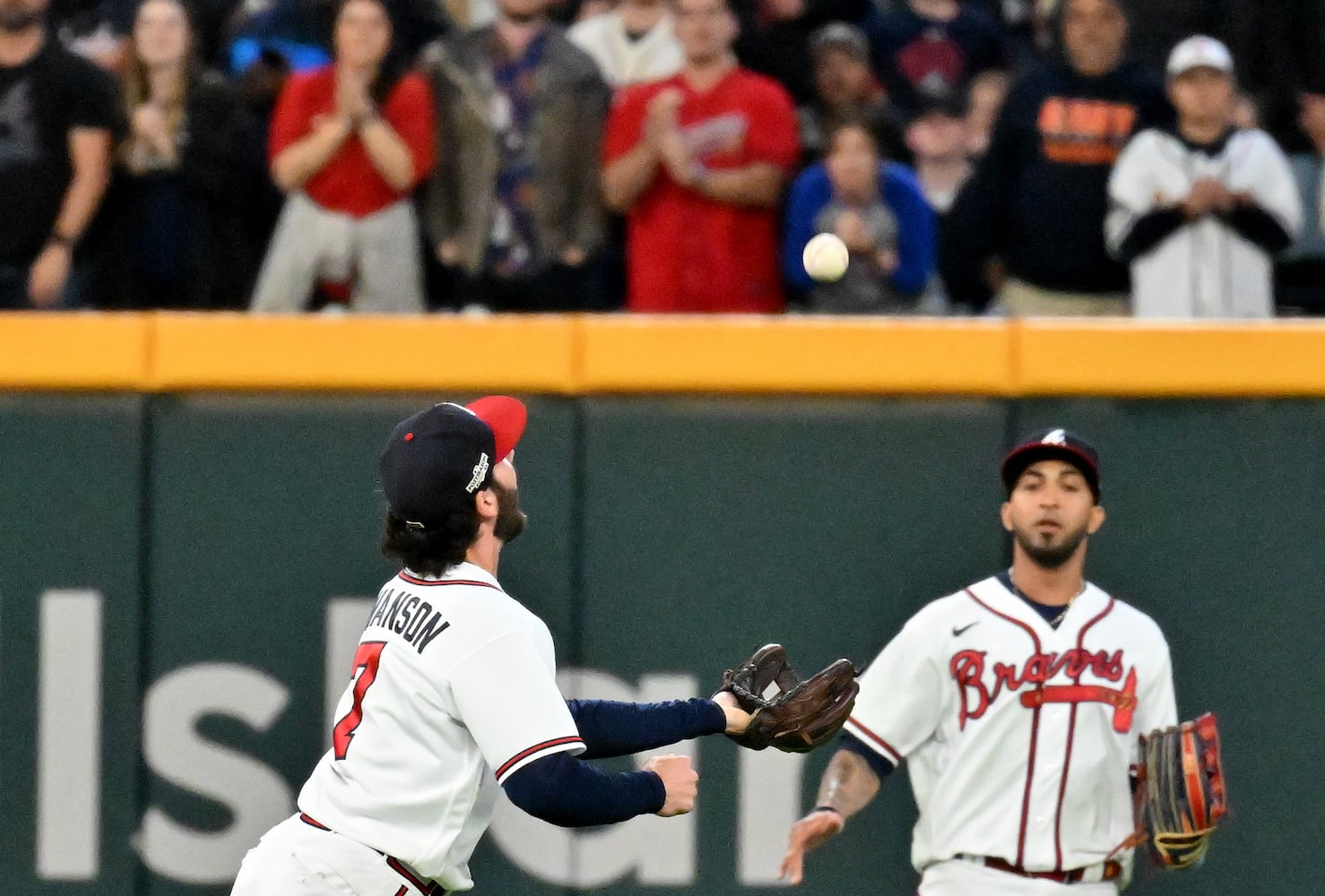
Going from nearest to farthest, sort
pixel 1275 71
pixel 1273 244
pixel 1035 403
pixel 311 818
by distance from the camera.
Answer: pixel 311 818, pixel 1035 403, pixel 1273 244, pixel 1275 71

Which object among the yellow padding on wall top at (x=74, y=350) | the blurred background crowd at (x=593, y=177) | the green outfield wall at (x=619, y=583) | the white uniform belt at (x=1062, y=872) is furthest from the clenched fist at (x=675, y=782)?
the blurred background crowd at (x=593, y=177)

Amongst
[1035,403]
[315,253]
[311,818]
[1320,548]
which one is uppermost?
[315,253]

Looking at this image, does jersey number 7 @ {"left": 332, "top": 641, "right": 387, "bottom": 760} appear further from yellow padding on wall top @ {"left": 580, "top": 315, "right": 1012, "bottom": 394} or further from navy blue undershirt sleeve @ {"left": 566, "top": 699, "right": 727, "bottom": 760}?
yellow padding on wall top @ {"left": 580, "top": 315, "right": 1012, "bottom": 394}

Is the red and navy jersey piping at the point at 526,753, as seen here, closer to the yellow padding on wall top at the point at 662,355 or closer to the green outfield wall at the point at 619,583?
the green outfield wall at the point at 619,583

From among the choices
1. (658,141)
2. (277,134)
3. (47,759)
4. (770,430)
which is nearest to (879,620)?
(770,430)

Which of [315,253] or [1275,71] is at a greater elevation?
[1275,71]

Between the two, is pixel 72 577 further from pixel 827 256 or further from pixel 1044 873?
pixel 1044 873

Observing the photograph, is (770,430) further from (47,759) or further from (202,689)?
(47,759)
